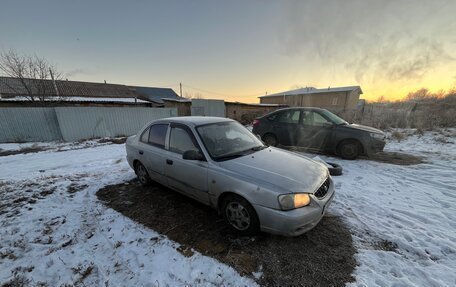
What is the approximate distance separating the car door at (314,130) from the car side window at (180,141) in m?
4.49

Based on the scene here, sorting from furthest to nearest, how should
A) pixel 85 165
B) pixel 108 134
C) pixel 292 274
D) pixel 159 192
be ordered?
Result: pixel 108 134
pixel 85 165
pixel 159 192
pixel 292 274

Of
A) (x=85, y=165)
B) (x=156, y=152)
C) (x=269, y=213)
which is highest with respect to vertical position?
(x=156, y=152)

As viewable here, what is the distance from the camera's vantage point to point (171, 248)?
2.32 metres

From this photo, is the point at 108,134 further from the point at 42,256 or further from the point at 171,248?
the point at 171,248

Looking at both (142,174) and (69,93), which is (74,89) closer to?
(69,93)

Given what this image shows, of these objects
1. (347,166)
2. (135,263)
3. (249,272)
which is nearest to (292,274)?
(249,272)

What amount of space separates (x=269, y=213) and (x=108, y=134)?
1278cm

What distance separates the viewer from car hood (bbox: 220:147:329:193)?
7.24 ft

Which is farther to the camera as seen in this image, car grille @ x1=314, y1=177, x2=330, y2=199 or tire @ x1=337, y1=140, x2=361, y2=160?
tire @ x1=337, y1=140, x2=361, y2=160

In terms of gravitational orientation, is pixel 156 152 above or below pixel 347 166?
above

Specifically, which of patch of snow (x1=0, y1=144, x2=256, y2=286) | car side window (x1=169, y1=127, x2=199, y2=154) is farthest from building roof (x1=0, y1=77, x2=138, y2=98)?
car side window (x1=169, y1=127, x2=199, y2=154)

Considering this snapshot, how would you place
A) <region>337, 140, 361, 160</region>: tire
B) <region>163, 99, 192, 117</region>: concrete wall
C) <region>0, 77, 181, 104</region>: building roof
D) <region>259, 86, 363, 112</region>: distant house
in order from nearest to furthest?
<region>337, 140, 361, 160</region>: tire, <region>163, 99, 192, 117</region>: concrete wall, <region>0, 77, 181, 104</region>: building roof, <region>259, 86, 363, 112</region>: distant house

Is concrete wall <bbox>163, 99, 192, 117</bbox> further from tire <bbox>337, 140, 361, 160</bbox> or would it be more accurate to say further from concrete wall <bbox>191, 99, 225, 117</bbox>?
tire <bbox>337, 140, 361, 160</bbox>

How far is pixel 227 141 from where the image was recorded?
3141 mm
